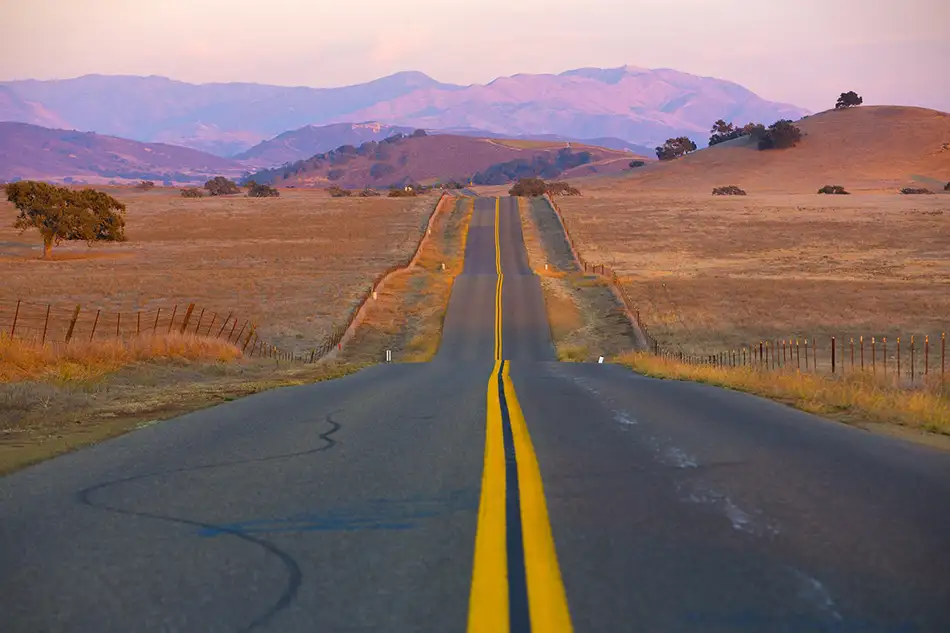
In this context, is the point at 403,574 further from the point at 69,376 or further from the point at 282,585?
the point at 69,376

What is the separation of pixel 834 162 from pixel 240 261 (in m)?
131

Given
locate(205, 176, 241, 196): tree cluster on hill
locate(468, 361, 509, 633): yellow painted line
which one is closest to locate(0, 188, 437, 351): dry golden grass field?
locate(468, 361, 509, 633): yellow painted line

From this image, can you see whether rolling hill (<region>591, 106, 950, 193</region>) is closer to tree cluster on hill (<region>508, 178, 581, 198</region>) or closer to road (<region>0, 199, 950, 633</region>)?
tree cluster on hill (<region>508, 178, 581, 198</region>)

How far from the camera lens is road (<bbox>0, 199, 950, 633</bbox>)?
4.44m

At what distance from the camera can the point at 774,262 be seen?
229 feet

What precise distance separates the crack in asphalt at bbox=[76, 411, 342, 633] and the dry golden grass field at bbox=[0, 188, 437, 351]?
2752cm

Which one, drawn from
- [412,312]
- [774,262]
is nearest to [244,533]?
[412,312]

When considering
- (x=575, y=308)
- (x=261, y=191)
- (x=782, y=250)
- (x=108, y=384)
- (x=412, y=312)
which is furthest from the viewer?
(x=261, y=191)

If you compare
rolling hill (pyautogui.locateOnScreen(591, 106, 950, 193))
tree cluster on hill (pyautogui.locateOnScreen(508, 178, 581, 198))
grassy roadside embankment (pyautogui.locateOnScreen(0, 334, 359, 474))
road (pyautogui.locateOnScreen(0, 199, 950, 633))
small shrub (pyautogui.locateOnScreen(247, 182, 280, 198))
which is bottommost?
grassy roadside embankment (pyautogui.locateOnScreen(0, 334, 359, 474))

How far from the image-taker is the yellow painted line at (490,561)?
4312mm

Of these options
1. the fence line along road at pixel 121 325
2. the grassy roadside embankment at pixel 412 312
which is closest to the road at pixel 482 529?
the fence line along road at pixel 121 325

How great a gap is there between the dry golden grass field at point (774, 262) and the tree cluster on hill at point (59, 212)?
4018cm

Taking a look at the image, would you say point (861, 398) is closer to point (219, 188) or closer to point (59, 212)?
point (59, 212)

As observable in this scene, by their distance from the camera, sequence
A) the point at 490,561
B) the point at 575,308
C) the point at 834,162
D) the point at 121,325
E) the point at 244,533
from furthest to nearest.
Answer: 1. the point at 834,162
2. the point at 575,308
3. the point at 121,325
4. the point at 244,533
5. the point at 490,561
